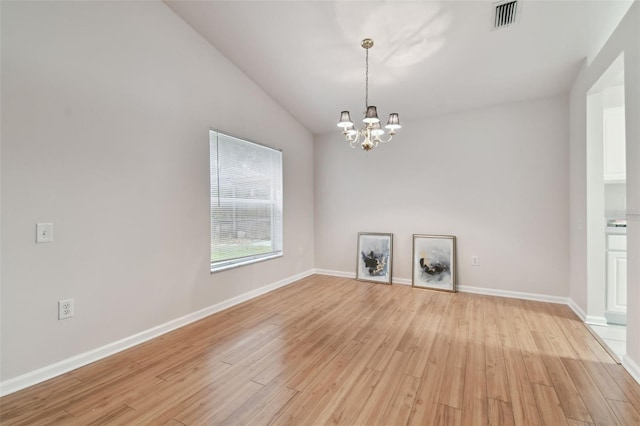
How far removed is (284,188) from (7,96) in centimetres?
307

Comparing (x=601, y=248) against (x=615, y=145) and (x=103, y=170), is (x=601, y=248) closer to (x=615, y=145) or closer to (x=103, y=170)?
(x=615, y=145)

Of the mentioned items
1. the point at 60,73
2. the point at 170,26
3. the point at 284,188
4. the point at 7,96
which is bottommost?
the point at 284,188

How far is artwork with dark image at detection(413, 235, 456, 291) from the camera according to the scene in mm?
4172

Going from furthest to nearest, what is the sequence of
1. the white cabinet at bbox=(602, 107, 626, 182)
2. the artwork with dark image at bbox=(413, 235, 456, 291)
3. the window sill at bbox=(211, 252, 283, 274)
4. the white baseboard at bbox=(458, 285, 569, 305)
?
the artwork with dark image at bbox=(413, 235, 456, 291) < the white baseboard at bbox=(458, 285, 569, 305) < the window sill at bbox=(211, 252, 283, 274) < the white cabinet at bbox=(602, 107, 626, 182)

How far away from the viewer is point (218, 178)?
344 centimetres

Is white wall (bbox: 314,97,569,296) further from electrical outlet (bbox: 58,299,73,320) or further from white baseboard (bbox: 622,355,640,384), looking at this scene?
electrical outlet (bbox: 58,299,73,320)

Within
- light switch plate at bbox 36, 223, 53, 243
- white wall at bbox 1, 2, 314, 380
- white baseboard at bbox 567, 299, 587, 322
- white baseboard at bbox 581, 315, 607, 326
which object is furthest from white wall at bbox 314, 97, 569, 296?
light switch plate at bbox 36, 223, 53, 243

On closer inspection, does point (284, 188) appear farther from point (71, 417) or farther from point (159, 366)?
point (71, 417)

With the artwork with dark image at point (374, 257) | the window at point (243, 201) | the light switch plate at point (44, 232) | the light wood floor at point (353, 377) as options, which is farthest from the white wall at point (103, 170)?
the artwork with dark image at point (374, 257)

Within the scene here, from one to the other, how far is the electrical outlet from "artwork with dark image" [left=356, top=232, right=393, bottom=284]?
3660mm

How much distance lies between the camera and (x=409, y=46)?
9.75ft

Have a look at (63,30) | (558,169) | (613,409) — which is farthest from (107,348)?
(558,169)

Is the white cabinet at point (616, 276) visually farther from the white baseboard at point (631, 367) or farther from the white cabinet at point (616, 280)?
the white baseboard at point (631, 367)

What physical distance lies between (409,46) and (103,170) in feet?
10.0
